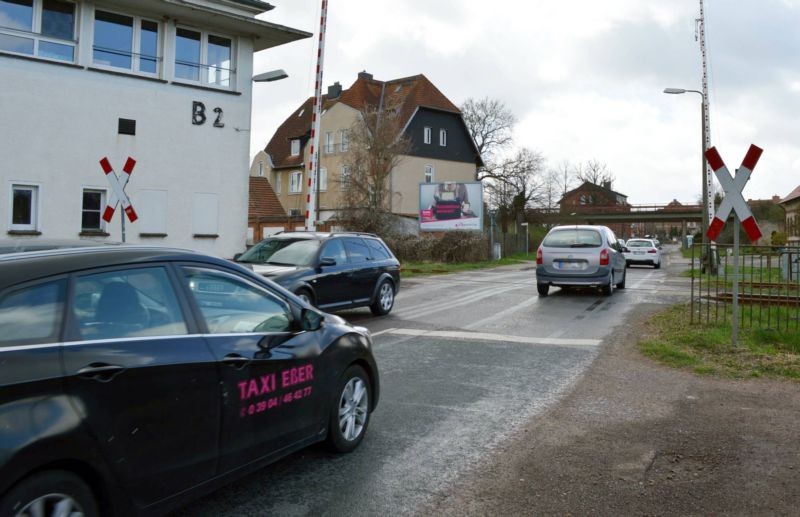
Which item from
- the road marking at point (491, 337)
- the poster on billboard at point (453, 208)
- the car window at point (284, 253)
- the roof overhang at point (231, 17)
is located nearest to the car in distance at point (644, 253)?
the poster on billboard at point (453, 208)

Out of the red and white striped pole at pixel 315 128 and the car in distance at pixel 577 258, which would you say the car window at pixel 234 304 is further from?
the red and white striped pole at pixel 315 128

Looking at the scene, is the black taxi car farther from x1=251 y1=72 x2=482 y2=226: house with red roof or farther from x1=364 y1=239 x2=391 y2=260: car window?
x1=251 y1=72 x2=482 y2=226: house with red roof

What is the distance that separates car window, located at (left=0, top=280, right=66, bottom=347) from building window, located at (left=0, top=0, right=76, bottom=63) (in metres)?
16.9

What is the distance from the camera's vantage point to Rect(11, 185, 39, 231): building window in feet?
55.4

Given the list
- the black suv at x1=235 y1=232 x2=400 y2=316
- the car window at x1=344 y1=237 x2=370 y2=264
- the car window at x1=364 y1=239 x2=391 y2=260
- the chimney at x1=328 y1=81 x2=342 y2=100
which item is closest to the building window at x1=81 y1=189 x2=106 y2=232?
the black suv at x1=235 y1=232 x2=400 y2=316

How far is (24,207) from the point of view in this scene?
1709 centimetres

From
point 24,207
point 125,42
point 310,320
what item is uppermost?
point 125,42

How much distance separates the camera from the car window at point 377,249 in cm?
1283

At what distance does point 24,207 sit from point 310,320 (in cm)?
1572

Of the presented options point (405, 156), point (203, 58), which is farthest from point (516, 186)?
point (203, 58)

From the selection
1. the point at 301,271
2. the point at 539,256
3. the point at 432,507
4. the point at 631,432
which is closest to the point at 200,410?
the point at 432,507

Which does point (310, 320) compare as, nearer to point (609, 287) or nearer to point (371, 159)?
point (609, 287)

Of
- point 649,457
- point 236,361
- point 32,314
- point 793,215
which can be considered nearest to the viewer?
point 32,314

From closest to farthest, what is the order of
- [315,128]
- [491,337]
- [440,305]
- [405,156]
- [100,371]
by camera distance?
1. [100,371]
2. [491,337]
3. [440,305]
4. [315,128]
5. [405,156]
